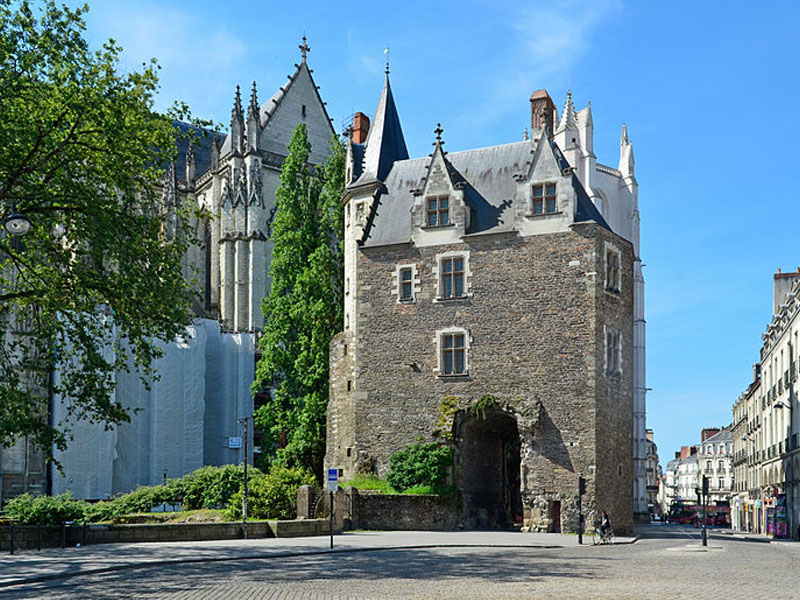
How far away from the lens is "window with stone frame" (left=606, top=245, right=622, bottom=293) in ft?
124

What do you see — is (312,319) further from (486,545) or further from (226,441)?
(486,545)

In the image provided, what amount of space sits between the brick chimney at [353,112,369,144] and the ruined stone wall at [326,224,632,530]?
1799cm

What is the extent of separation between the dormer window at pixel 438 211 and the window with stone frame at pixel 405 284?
2094mm

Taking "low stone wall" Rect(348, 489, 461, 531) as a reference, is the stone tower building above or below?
above

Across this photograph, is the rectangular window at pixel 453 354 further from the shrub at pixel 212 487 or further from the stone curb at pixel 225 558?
the stone curb at pixel 225 558

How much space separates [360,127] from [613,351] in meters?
25.3

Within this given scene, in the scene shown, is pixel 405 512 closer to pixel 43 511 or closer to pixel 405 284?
pixel 405 284

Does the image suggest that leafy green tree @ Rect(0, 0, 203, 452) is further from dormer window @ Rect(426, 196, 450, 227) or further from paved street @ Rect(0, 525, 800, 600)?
dormer window @ Rect(426, 196, 450, 227)

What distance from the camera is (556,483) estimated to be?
35938mm

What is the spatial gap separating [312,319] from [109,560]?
25.9 m

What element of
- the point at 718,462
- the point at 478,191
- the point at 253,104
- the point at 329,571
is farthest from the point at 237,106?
the point at 718,462

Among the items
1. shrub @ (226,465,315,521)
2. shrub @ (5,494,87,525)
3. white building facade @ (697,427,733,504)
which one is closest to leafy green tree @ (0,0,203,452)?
shrub @ (5,494,87,525)

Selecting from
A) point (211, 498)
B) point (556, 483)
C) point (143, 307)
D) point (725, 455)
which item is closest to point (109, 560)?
point (143, 307)

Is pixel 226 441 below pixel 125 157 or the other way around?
below
